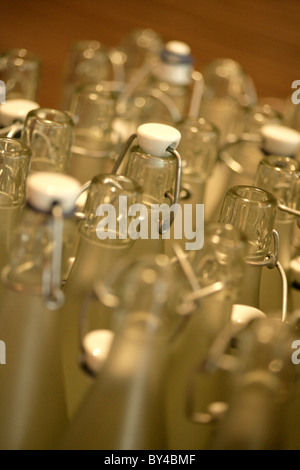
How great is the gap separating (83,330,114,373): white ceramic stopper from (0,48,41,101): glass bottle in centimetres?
57

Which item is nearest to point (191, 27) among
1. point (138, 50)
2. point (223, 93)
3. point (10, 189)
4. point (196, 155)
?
point (138, 50)

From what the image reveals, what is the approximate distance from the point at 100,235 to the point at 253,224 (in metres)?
0.14

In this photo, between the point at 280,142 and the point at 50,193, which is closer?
the point at 50,193

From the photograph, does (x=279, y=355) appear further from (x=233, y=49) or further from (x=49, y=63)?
(x=233, y=49)

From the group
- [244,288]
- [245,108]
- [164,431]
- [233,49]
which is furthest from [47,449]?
[233,49]

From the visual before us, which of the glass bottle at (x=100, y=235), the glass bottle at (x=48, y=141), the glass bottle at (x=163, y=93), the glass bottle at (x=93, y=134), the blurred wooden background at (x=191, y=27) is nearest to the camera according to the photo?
the glass bottle at (x=100, y=235)

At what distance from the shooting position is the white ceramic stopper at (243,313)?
52 centimetres

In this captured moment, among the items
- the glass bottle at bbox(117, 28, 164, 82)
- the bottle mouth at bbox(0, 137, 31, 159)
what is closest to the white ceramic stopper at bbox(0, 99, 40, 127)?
the bottle mouth at bbox(0, 137, 31, 159)

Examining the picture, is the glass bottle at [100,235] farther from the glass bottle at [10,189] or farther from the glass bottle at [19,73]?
the glass bottle at [19,73]

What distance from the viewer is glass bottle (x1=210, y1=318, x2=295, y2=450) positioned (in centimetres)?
38

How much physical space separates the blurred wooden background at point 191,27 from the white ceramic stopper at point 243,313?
101cm

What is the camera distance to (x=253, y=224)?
0.57 metres

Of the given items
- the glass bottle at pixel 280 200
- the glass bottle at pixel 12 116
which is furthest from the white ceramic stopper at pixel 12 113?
the glass bottle at pixel 280 200

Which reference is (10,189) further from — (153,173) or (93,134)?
(93,134)
